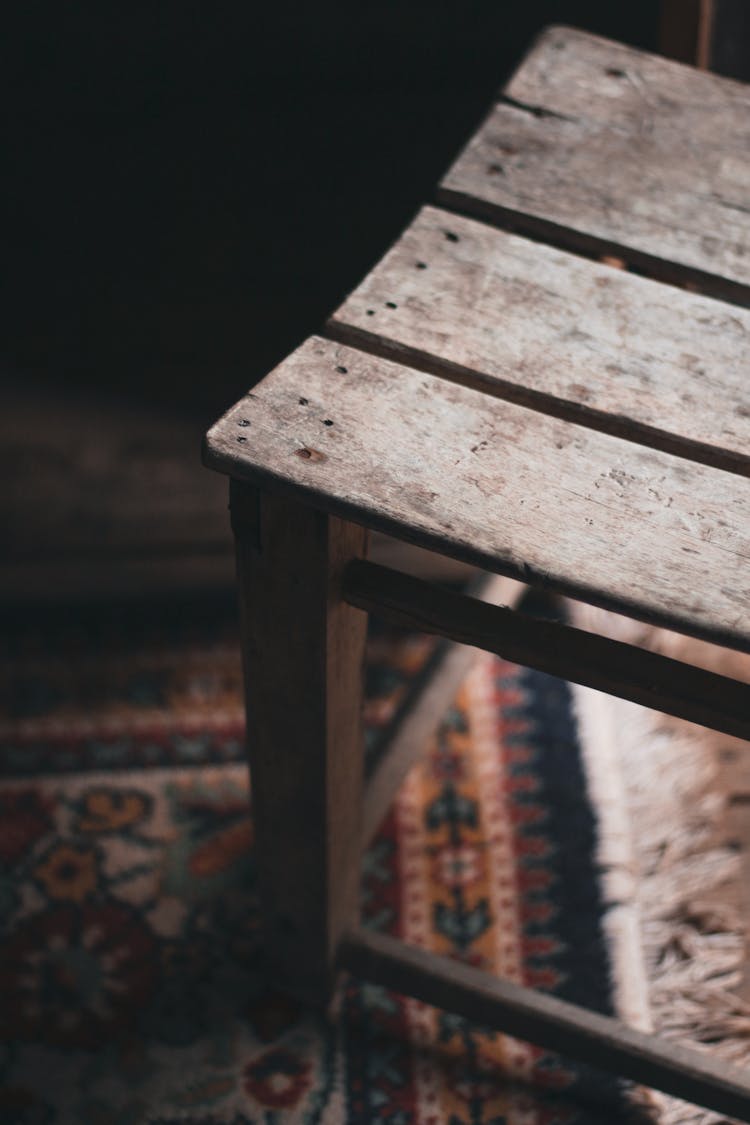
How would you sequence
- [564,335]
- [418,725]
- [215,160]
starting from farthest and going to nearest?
[215,160]
[418,725]
[564,335]

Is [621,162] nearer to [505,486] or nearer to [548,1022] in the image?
[505,486]

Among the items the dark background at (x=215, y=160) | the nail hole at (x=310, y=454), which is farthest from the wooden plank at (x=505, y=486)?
the dark background at (x=215, y=160)

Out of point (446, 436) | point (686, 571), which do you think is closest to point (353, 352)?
point (446, 436)

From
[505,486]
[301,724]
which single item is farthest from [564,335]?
[301,724]

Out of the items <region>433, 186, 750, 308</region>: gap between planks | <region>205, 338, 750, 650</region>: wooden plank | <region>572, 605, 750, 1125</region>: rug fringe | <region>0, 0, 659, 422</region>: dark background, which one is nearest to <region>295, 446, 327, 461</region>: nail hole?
<region>205, 338, 750, 650</region>: wooden plank

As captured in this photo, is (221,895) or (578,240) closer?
(578,240)

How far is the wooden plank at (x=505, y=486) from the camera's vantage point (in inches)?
27.9

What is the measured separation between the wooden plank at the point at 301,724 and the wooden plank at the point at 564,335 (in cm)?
13

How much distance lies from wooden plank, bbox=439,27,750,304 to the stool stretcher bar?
0.93ft

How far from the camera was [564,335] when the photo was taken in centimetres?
85

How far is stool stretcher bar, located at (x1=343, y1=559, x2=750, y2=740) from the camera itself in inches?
30.3

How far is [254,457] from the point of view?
0.74 m

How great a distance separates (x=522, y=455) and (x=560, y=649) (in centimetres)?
12

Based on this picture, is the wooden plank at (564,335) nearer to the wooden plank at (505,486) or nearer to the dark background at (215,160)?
the wooden plank at (505,486)
